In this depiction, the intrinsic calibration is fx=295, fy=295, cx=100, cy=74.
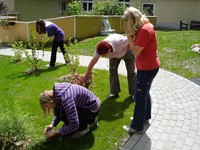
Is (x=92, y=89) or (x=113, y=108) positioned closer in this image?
(x=113, y=108)

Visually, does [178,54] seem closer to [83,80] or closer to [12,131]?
[83,80]

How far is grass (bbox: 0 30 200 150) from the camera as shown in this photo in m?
4.39

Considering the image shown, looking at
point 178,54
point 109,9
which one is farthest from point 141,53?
point 109,9

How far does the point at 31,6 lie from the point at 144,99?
Result: 19.9 meters

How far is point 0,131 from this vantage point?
392 cm

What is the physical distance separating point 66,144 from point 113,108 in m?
1.56

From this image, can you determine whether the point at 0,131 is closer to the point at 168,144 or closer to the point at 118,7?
the point at 168,144

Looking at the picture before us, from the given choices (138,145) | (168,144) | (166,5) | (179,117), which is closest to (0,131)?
(138,145)

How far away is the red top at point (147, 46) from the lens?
12.8ft

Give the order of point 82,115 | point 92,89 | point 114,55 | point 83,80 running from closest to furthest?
point 82,115 < point 83,80 < point 114,55 < point 92,89

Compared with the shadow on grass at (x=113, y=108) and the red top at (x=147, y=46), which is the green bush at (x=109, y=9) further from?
the red top at (x=147, y=46)

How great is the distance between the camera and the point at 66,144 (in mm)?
4336

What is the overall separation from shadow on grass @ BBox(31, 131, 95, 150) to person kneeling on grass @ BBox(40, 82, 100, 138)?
0.30 feet

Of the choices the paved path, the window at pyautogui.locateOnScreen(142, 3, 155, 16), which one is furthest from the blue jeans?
the window at pyautogui.locateOnScreen(142, 3, 155, 16)
